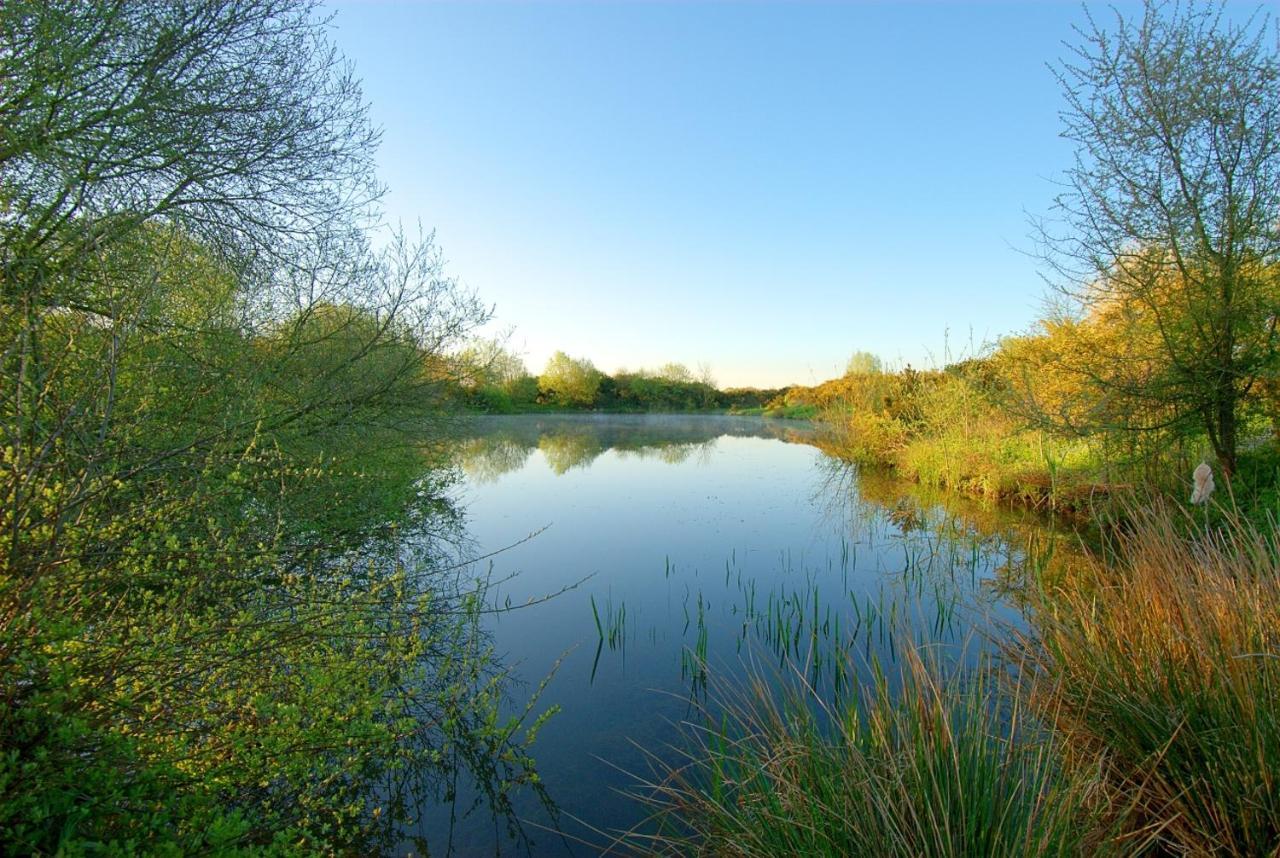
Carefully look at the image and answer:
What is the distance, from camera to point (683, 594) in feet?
21.2

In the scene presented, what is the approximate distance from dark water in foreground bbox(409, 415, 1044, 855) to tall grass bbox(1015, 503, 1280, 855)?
1.85 ft

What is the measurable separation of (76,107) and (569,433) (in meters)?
27.5

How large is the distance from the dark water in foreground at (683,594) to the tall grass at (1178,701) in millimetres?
563

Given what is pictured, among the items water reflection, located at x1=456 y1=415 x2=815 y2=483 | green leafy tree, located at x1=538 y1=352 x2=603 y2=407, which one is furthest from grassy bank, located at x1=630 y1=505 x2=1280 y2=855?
green leafy tree, located at x1=538 y1=352 x2=603 y2=407

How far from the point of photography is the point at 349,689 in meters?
2.73

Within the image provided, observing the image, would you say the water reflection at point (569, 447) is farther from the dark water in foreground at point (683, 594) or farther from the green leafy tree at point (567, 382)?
the green leafy tree at point (567, 382)

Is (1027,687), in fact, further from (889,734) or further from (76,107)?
(76,107)

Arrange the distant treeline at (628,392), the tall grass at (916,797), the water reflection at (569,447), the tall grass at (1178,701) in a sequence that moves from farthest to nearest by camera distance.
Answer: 1. the distant treeline at (628,392)
2. the water reflection at (569,447)
3. the tall grass at (1178,701)
4. the tall grass at (916,797)

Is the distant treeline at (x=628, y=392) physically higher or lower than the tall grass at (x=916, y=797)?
higher

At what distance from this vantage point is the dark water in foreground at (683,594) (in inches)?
142

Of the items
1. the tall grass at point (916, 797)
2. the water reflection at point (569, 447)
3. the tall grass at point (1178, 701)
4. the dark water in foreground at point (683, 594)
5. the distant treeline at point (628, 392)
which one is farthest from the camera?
the distant treeline at point (628, 392)

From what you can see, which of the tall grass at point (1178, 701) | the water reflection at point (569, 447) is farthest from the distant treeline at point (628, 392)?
the tall grass at point (1178, 701)

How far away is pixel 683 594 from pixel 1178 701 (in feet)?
15.0

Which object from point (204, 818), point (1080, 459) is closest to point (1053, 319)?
point (1080, 459)
